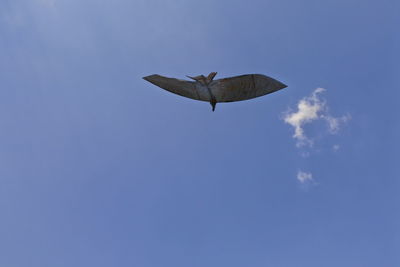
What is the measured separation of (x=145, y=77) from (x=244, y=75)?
6.82 metres

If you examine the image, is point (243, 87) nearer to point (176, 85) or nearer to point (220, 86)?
point (220, 86)

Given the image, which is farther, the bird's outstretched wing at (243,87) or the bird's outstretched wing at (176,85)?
the bird's outstretched wing at (176,85)

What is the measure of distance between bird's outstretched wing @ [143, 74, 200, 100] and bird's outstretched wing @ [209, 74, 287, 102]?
4.73 feet

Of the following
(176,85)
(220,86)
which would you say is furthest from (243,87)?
(176,85)

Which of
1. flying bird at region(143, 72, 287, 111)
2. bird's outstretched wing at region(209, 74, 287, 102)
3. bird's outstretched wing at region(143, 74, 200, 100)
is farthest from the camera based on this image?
bird's outstretched wing at region(143, 74, 200, 100)

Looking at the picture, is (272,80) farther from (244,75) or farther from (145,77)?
(145,77)

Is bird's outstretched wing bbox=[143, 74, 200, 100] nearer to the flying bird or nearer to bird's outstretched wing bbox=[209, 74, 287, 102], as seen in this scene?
the flying bird

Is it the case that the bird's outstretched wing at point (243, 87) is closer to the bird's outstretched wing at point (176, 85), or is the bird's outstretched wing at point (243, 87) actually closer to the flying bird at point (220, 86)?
the flying bird at point (220, 86)

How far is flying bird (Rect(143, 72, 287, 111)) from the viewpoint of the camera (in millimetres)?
24406

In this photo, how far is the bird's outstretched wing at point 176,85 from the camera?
2606cm

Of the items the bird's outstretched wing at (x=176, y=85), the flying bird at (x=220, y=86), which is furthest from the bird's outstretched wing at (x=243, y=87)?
the bird's outstretched wing at (x=176, y=85)

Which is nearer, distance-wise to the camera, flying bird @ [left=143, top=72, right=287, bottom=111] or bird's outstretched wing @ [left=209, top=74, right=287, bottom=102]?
bird's outstretched wing @ [left=209, top=74, right=287, bottom=102]

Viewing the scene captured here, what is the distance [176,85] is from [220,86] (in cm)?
313

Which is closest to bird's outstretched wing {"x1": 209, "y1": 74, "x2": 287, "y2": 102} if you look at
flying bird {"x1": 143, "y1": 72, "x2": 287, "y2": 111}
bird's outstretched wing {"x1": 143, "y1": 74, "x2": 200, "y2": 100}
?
flying bird {"x1": 143, "y1": 72, "x2": 287, "y2": 111}
